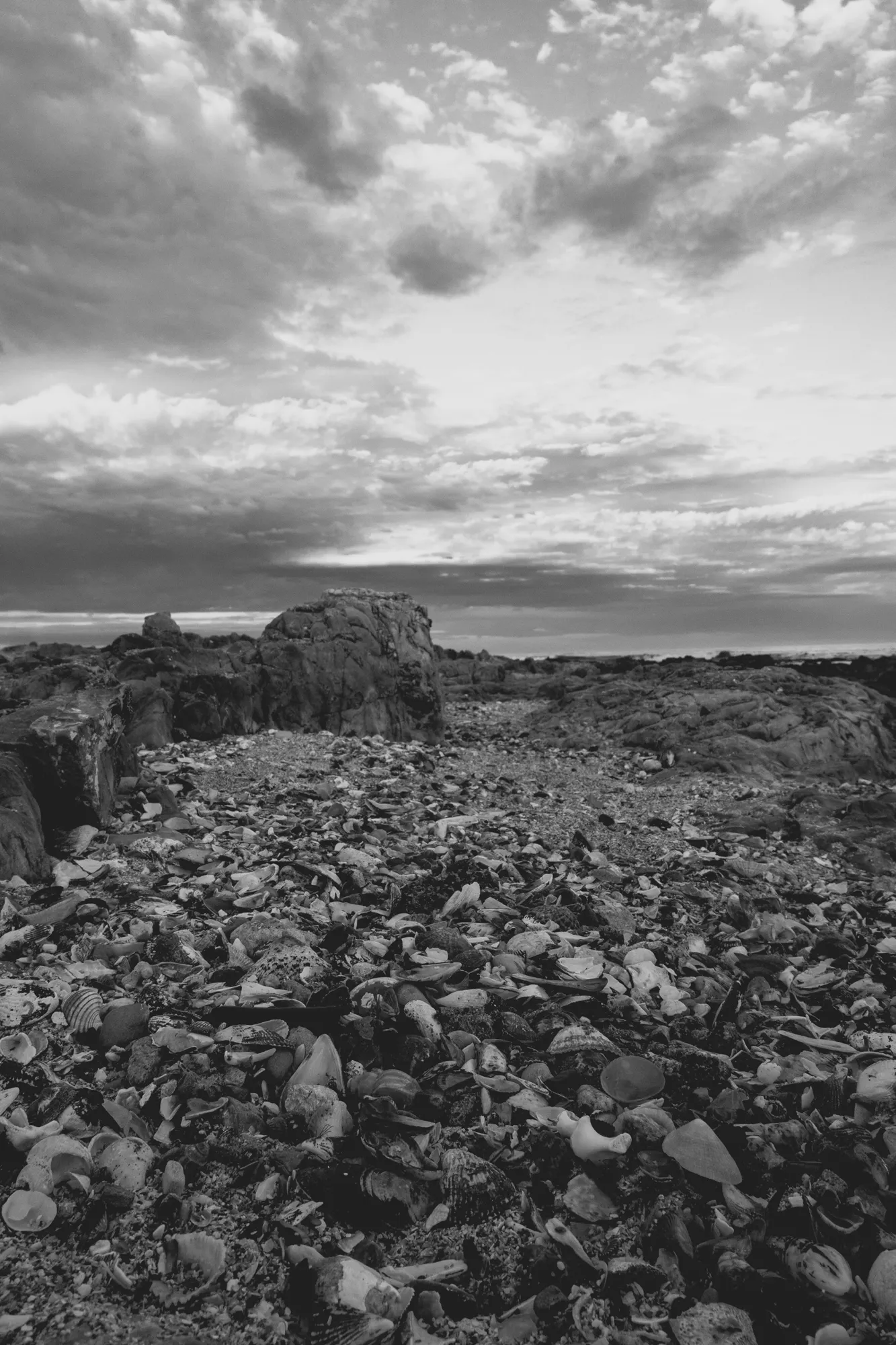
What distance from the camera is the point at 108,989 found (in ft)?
12.7

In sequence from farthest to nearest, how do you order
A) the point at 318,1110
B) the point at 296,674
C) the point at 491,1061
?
1. the point at 296,674
2. the point at 491,1061
3. the point at 318,1110

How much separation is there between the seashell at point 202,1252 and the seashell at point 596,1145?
1322 mm

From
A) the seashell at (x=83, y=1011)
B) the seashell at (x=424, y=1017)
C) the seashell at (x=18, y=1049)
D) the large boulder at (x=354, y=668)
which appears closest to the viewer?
the seashell at (x=18, y=1049)

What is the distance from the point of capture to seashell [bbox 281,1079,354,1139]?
2.91 m

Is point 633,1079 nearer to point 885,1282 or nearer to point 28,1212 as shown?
point 885,1282

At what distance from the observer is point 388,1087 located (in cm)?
313


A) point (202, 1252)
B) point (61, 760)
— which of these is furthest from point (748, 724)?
point (202, 1252)

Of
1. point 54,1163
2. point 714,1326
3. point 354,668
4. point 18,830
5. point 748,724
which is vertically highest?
point 354,668

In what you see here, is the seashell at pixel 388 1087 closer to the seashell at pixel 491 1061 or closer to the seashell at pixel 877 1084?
the seashell at pixel 491 1061

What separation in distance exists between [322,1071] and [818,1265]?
6.31ft

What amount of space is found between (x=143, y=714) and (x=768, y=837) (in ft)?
30.5

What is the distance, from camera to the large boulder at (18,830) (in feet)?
17.6

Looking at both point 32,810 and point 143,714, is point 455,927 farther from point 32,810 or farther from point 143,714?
point 143,714

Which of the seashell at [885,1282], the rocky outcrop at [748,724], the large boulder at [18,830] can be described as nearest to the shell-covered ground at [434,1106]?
the seashell at [885,1282]
